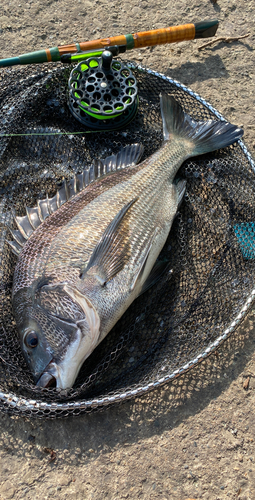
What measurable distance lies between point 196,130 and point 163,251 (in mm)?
1118

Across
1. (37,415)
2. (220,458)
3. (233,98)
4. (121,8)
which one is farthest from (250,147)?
(37,415)

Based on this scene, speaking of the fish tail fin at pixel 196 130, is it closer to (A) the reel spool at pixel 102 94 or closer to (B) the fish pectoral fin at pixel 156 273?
(A) the reel spool at pixel 102 94

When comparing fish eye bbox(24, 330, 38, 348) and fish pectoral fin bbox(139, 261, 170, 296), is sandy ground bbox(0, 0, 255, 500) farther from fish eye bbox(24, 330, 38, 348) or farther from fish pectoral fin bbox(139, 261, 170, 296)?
fish pectoral fin bbox(139, 261, 170, 296)

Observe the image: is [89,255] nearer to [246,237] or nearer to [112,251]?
[112,251]

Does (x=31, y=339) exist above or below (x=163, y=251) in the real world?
above

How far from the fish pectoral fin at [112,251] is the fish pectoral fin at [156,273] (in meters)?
0.27

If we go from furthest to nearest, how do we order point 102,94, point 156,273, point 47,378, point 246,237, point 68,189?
1. point 102,94
2. point 246,237
3. point 68,189
4. point 156,273
5. point 47,378

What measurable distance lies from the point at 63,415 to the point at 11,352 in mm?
534

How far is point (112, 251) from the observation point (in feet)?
8.09

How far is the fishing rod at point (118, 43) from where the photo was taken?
3.22 m

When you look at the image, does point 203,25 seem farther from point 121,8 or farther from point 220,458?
point 220,458

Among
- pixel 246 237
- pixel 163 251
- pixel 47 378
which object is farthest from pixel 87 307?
pixel 246 237

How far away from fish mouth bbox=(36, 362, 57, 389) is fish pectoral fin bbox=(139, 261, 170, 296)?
2.64 feet

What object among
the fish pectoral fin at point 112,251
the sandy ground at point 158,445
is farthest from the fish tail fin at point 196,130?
the sandy ground at point 158,445
